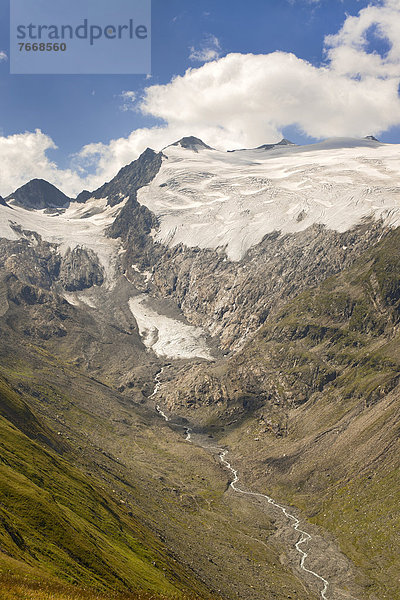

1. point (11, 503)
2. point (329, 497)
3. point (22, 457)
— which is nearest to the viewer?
point (11, 503)

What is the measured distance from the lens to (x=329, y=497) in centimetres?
18825

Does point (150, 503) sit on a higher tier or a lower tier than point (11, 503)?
lower

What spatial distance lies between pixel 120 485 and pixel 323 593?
67084 millimetres

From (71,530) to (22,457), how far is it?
104 feet

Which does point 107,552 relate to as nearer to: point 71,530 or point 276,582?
point 71,530

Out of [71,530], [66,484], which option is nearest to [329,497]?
[66,484]

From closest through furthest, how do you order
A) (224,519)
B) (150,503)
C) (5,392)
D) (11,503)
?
(11,503)
(5,392)
(150,503)
(224,519)

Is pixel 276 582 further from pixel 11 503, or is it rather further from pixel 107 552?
pixel 11 503

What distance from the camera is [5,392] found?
138 meters

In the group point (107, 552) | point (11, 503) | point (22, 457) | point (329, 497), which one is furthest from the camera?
point (329, 497)

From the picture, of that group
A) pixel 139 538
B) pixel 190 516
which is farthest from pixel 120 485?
pixel 139 538

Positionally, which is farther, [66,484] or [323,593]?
[323,593]

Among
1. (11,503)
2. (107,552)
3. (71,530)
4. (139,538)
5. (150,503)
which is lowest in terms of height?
(150,503)

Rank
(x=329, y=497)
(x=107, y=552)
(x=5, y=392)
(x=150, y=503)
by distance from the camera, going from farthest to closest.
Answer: (x=329, y=497) < (x=150, y=503) < (x=5, y=392) < (x=107, y=552)
